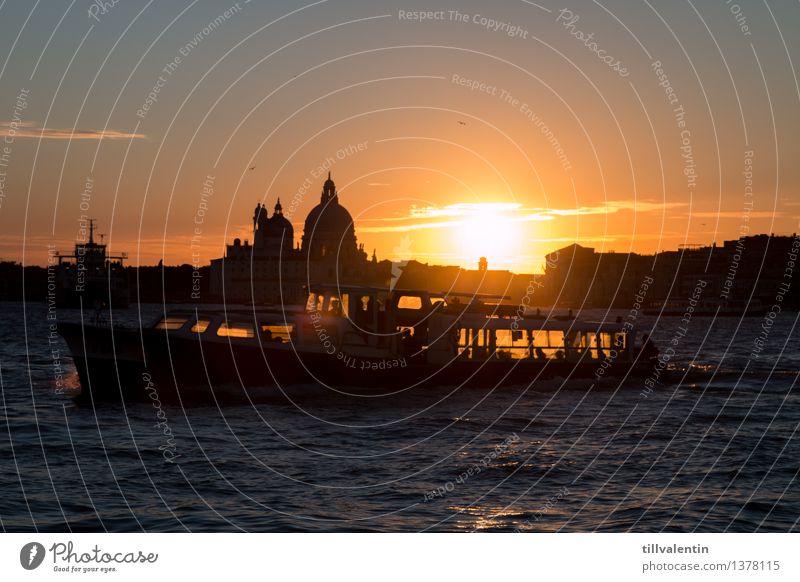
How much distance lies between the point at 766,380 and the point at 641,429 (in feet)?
64.4

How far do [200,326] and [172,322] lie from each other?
1.34 metres

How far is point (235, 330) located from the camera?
3672cm

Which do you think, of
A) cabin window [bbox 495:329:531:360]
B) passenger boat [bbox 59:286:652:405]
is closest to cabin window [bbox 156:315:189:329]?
passenger boat [bbox 59:286:652:405]

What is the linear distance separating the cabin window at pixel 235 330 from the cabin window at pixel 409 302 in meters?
6.70

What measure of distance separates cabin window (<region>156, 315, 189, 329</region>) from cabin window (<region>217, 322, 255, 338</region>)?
4.59ft

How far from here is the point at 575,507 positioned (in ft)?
68.6

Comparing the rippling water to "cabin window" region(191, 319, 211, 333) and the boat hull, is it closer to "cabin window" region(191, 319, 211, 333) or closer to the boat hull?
the boat hull

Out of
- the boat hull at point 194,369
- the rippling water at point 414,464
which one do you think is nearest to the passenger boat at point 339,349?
the boat hull at point 194,369

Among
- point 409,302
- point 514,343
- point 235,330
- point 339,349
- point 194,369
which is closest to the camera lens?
point 194,369

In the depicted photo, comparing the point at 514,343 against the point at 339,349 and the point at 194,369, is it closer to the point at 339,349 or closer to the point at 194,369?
the point at 339,349

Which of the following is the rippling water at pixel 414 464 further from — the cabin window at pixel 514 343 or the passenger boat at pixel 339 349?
the cabin window at pixel 514 343

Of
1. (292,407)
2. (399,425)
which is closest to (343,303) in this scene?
(292,407)

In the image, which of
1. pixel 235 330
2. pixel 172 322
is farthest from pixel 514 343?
pixel 172 322
